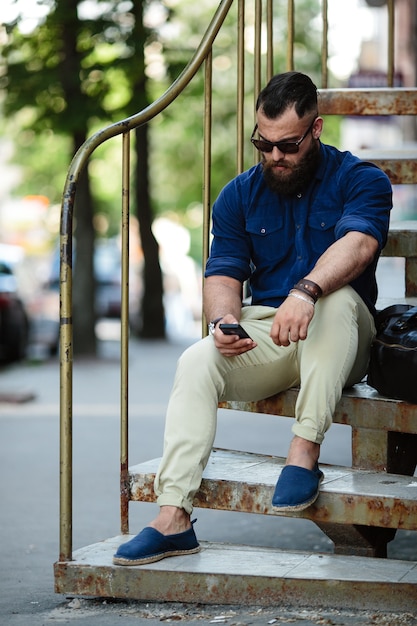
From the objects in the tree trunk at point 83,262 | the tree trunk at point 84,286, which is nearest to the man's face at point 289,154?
the tree trunk at point 83,262

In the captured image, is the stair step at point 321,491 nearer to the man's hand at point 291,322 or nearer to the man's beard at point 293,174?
the man's hand at point 291,322

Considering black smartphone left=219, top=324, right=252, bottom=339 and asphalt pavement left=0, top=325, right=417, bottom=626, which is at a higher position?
black smartphone left=219, top=324, right=252, bottom=339

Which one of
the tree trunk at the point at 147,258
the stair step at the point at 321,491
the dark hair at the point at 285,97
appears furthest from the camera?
the tree trunk at the point at 147,258

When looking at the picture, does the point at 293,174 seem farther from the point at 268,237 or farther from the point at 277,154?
Answer: the point at 268,237

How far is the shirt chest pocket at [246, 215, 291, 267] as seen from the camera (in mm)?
4004

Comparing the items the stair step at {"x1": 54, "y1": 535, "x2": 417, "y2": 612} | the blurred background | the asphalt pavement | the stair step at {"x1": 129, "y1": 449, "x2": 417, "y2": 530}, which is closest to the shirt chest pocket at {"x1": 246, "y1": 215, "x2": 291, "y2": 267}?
the stair step at {"x1": 129, "y1": 449, "x2": 417, "y2": 530}

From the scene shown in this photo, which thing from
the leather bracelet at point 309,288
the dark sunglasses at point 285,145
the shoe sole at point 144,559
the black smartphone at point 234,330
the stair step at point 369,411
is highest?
the dark sunglasses at point 285,145

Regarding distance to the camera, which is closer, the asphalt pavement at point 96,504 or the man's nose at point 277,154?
the asphalt pavement at point 96,504

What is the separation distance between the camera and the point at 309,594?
3.50 metres

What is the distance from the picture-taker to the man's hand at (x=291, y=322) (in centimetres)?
359

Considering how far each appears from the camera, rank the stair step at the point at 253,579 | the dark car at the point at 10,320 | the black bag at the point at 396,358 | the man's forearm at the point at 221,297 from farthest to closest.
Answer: the dark car at the point at 10,320 < the man's forearm at the point at 221,297 < the black bag at the point at 396,358 < the stair step at the point at 253,579

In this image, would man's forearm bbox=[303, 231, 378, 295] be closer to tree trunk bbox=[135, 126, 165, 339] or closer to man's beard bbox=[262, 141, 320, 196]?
man's beard bbox=[262, 141, 320, 196]

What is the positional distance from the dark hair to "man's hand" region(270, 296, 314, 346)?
70 cm

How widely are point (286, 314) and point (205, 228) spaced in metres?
0.84
